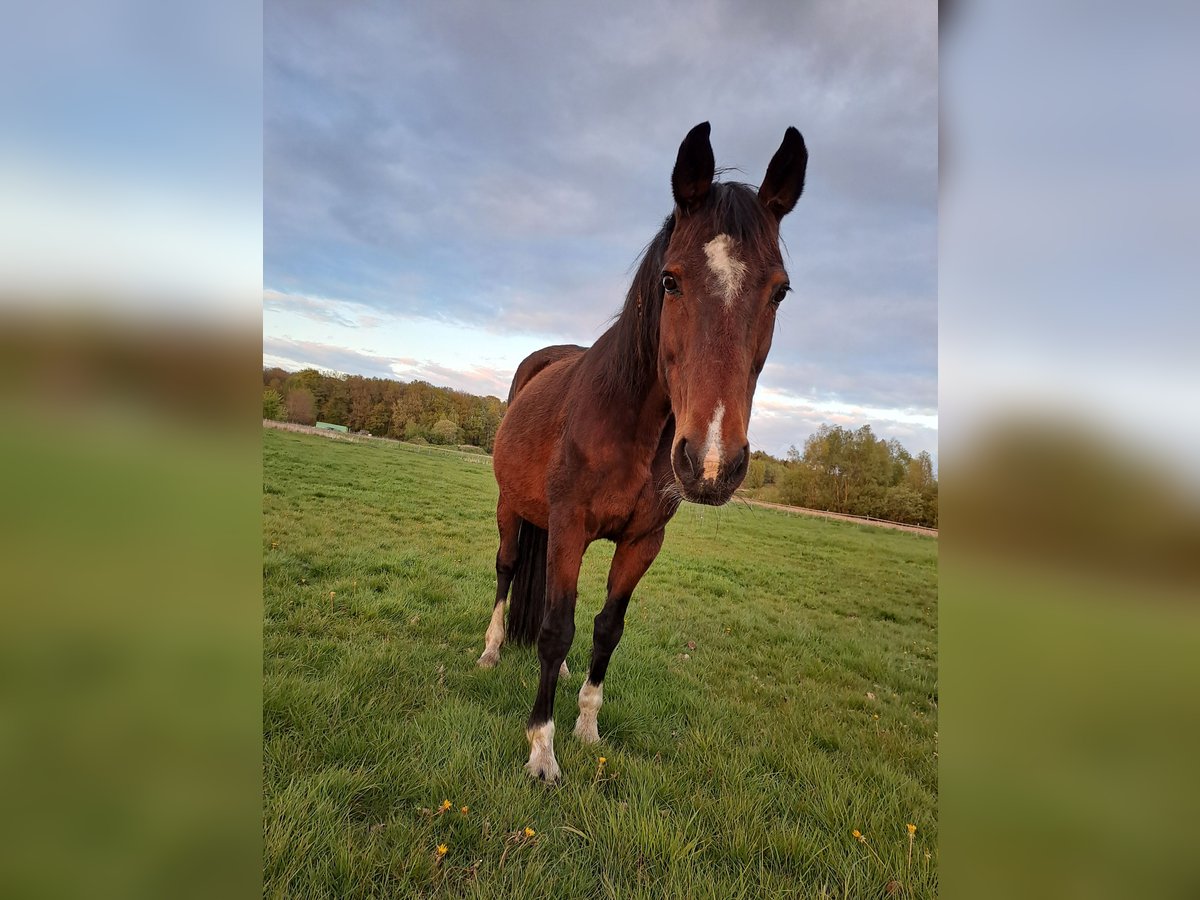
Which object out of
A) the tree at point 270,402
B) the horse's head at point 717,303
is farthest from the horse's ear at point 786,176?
the tree at point 270,402

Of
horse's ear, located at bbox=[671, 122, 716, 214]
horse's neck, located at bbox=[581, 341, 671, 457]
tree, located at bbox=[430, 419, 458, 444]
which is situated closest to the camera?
horse's ear, located at bbox=[671, 122, 716, 214]

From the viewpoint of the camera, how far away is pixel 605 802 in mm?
2428

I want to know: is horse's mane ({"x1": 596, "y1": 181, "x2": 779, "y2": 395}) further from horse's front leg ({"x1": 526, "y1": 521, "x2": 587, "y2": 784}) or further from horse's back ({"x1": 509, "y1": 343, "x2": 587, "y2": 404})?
horse's back ({"x1": 509, "y1": 343, "x2": 587, "y2": 404})

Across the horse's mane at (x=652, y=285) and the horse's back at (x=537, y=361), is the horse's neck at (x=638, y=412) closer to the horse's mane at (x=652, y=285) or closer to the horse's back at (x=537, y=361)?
the horse's mane at (x=652, y=285)

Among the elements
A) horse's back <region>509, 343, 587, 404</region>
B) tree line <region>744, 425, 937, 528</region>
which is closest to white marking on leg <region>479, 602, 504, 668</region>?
horse's back <region>509, 343, 587, 404</region>

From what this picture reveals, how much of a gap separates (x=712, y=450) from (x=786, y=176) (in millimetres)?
1625

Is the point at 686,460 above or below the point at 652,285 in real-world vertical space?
below

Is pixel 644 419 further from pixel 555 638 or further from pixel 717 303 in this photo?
pixel 555 638

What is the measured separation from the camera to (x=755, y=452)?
216cm

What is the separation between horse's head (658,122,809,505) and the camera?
1854 mm

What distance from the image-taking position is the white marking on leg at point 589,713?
319 centimetres

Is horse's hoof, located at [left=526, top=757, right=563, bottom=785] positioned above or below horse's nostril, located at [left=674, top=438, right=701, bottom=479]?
below

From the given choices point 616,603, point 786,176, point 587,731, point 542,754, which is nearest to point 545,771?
point 542,754
